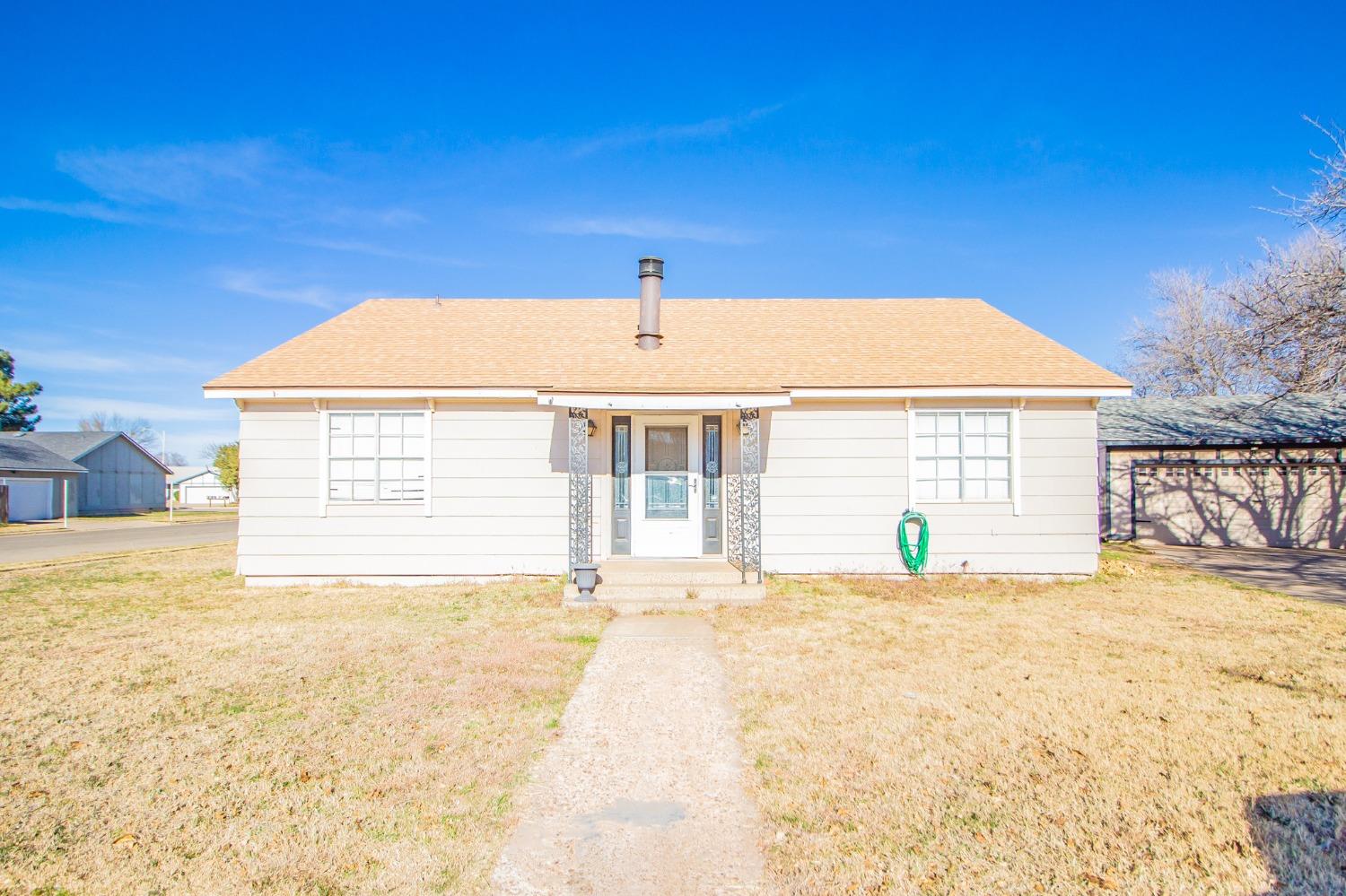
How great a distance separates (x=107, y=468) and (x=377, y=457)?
41.0 metres

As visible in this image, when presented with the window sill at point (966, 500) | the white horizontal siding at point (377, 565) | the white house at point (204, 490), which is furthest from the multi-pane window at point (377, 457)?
the white house at point (204, 490)

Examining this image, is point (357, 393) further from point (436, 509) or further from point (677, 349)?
point (677, 349)

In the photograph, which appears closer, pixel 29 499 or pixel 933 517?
pixel 933 517

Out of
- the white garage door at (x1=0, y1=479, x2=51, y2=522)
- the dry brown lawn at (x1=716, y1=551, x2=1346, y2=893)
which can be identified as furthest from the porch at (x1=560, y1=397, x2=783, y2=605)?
the white garage door at (x1=0, y1=479, x2=51, y2=522)

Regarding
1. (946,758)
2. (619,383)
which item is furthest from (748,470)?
(946,758)

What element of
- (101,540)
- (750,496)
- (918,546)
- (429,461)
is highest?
(429,461)

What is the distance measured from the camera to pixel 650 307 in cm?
1134

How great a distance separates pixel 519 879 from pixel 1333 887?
10.7ft

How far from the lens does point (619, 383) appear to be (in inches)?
389

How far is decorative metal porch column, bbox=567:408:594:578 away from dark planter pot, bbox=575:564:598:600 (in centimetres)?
62

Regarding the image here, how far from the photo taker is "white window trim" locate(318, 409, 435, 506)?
10.1 metres

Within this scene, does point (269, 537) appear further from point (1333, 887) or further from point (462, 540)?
point (1333, 887)

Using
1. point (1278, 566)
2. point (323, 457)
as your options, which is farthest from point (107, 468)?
point (1278, 566)

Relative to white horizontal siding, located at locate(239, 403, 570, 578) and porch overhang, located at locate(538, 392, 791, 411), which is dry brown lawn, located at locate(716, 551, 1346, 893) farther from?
white horizontal siding, located at locate(239, 403, 570, 578)
